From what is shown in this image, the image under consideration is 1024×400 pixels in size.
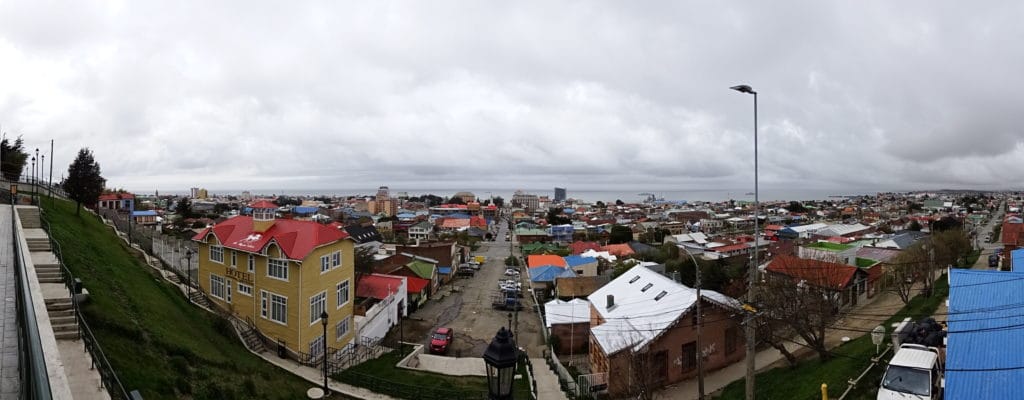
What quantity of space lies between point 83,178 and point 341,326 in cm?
2076

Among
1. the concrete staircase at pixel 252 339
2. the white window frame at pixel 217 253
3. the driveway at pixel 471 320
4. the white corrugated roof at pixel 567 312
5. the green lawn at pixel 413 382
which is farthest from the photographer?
the driveway at pixel 471 320

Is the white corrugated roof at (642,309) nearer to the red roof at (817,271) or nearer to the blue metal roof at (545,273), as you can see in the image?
the red roof at (817,271)

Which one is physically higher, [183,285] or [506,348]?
[506,348]

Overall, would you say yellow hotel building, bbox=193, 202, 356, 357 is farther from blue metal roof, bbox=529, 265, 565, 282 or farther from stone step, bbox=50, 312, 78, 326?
blue metal roof, bbox=529, 265, 565, 282

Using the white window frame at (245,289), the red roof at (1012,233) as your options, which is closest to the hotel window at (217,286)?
the white window frame at (245,289)

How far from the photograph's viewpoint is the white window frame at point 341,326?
22.2m

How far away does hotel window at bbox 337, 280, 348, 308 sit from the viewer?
22.7 m

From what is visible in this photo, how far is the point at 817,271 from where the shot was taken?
25.3m

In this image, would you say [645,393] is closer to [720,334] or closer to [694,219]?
[720,334]

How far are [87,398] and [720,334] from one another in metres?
20.4

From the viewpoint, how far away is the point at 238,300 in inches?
886

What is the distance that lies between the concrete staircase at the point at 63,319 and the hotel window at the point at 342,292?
12.2 m

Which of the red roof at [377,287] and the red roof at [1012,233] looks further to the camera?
the red roof at [1012,233]

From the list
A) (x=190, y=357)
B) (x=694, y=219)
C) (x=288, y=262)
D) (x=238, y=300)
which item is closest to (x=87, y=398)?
(x=190, y=357)
